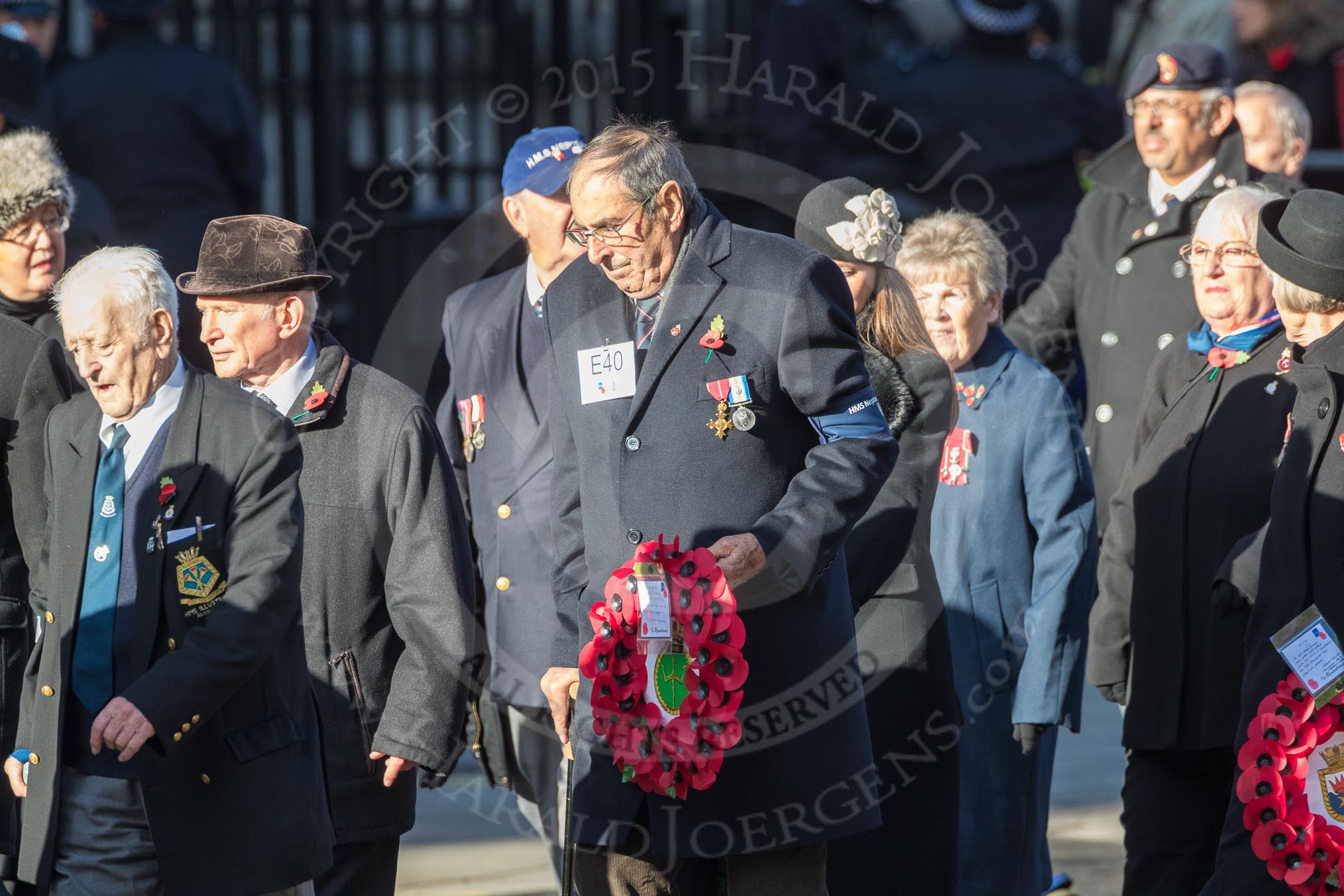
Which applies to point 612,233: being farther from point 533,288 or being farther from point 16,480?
point 533,288

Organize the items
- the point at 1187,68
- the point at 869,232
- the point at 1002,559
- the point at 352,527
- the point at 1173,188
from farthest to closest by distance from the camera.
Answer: the point at 1173,188, the point at 1187,68, the point at 1002,559, the point at 869,232, the point at 352,527

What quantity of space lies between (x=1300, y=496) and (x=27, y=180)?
3229mm

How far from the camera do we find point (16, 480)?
4.69 metres

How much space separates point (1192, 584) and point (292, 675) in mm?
2261

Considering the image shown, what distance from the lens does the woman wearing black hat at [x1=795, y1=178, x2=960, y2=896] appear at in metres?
4.79

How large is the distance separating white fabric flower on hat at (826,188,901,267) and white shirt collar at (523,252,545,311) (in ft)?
3.51

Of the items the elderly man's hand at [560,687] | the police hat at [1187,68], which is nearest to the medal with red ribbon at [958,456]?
the elderly man's hand at [560,687]

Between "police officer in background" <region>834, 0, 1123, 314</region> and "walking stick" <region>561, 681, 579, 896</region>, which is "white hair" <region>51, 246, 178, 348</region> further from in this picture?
"police officer in background" <region>834, 0, 1123, 314</region>

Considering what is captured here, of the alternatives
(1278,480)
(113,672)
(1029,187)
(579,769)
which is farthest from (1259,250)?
(1029,187)

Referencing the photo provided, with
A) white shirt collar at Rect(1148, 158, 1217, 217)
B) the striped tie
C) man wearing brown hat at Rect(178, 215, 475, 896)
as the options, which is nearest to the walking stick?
man wearing brown hat at Rect(178, 215, 475, 896)

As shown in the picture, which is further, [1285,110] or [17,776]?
[1285,110]

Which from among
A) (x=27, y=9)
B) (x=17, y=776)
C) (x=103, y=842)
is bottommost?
(x=103, y=842)

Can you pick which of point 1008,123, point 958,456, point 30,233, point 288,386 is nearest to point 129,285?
point 288,386

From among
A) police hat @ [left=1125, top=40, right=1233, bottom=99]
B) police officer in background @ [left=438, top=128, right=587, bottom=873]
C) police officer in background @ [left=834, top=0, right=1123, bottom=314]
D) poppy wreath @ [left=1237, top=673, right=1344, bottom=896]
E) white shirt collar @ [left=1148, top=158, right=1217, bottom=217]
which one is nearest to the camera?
poppy wreath @ [left=1237, top=673, right=1344, bottom=896]
